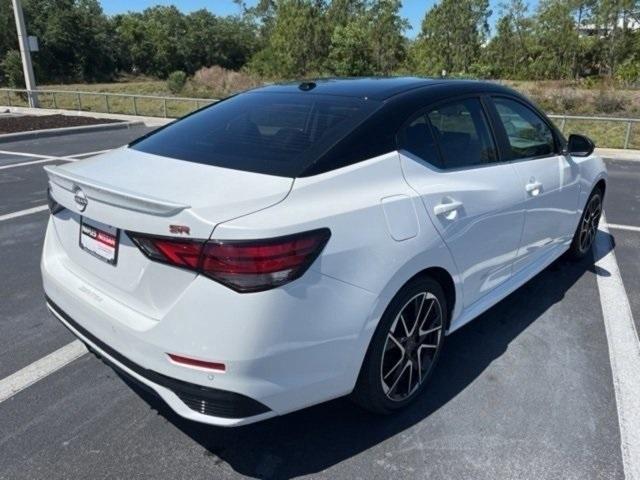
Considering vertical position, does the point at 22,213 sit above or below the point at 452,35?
below

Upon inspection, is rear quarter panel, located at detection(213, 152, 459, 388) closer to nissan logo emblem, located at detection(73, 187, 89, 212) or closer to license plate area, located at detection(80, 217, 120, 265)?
license plate area, located at detection(80, 217, 120, 265)

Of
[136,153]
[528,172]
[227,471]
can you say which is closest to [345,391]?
[227,471]

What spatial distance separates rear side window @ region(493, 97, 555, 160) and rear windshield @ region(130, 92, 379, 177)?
48.4 inches

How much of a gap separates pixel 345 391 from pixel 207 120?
1.76 m

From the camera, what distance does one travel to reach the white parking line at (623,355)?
2588 millimetres

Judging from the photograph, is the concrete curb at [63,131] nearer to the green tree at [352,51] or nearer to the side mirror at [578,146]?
the side mirror at [578,146]

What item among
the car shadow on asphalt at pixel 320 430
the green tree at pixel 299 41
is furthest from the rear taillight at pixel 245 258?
the green tree at pixel 299 41

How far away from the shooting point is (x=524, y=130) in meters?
3.83

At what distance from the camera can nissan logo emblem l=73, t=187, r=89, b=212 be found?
243 cm

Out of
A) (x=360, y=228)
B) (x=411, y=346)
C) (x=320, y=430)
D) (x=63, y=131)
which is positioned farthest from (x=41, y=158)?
(x=360, y=228)

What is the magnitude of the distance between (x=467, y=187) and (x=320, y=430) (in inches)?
58.7

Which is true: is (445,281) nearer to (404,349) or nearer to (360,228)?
(404,349)

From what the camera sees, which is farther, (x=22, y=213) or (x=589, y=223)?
(x=22, y=213)

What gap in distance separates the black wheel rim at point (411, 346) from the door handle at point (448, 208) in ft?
1.34
